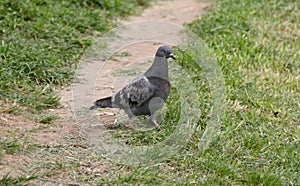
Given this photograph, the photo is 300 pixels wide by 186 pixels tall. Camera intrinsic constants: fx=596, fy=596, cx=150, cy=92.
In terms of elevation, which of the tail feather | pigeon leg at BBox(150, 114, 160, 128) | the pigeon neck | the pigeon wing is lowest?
pigeon leg at BBox(150, 114, 160, 128)

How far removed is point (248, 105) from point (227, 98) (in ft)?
0.71

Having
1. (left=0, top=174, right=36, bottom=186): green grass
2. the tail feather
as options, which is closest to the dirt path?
(left=0, top=174, right=36, bottom=186): green grass

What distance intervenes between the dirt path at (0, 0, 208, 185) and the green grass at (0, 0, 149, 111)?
0.20m

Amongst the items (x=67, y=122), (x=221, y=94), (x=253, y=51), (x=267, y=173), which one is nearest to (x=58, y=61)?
→ (x=67, y=122)

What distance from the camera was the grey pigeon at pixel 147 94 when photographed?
492cm

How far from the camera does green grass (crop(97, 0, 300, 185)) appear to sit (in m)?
4.43

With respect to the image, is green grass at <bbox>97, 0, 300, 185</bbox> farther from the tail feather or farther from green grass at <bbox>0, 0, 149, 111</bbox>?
green grass at <bbox>0, 0, 149, 111</bbox>

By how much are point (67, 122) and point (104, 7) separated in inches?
140

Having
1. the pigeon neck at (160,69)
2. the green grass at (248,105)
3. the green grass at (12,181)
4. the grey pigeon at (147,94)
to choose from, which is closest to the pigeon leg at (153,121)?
the grey pigeon at (147,94)

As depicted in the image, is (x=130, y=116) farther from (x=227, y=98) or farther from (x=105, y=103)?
(x=227, y=98)

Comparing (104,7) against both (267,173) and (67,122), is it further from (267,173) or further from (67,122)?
(267,173)

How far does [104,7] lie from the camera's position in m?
8.51

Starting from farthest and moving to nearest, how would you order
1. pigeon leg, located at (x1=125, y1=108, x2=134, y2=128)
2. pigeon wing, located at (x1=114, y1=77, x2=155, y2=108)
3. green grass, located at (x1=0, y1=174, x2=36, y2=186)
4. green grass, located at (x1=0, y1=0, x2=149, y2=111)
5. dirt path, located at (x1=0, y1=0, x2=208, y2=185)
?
1. green grass, located at (x1=0, y1=0, x2=149, y2=111)
2. pigeon leg, located at (x1=125, y1=108, x2=134, y2=128)
3. pigeon wing, located at (x1=114, y1=77, x2=155, y2=108)
4. dirt path, located at (x1=0, y1=0, x2=208, y2=185)
5. green grass, located at (x1=0, y1=174, x2=36, y2=186)

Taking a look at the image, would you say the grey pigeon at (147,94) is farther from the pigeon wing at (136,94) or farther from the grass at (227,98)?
the grass at (227,98)
